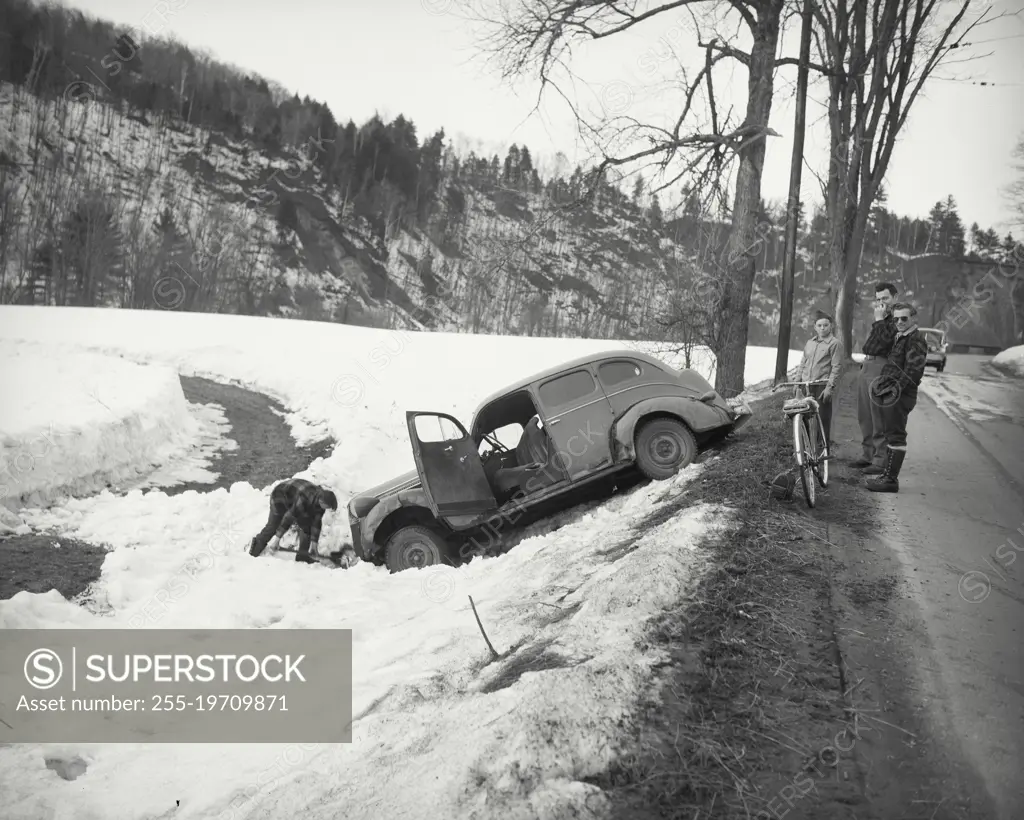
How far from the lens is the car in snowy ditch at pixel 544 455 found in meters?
7.88

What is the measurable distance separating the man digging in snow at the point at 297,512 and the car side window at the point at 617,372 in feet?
11.4

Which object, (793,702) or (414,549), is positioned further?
(414,549)

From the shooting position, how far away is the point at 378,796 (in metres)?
3.05

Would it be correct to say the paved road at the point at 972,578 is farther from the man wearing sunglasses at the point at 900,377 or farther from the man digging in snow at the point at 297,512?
the man digging in snow at the point at 297,512

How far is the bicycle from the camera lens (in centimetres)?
655

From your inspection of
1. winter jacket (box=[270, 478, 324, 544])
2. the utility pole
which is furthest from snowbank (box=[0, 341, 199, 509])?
the utility pole

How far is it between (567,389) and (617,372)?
26.0 inches

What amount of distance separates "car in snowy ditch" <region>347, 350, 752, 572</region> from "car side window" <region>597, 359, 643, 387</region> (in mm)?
12

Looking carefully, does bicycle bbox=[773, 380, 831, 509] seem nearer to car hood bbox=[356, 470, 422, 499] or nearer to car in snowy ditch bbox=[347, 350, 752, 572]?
car in snowy ditch bbox=[347, 350, 752, 572]

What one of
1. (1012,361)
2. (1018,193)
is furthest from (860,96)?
(1012,361)

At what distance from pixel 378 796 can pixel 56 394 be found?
14.7 metres

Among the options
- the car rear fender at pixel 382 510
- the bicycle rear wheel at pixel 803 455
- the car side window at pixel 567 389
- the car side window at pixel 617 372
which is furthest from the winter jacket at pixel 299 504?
the bicycle rear wheel at pixel 803 455

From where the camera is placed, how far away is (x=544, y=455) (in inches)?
343

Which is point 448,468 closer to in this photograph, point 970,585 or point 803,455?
point 803,455
